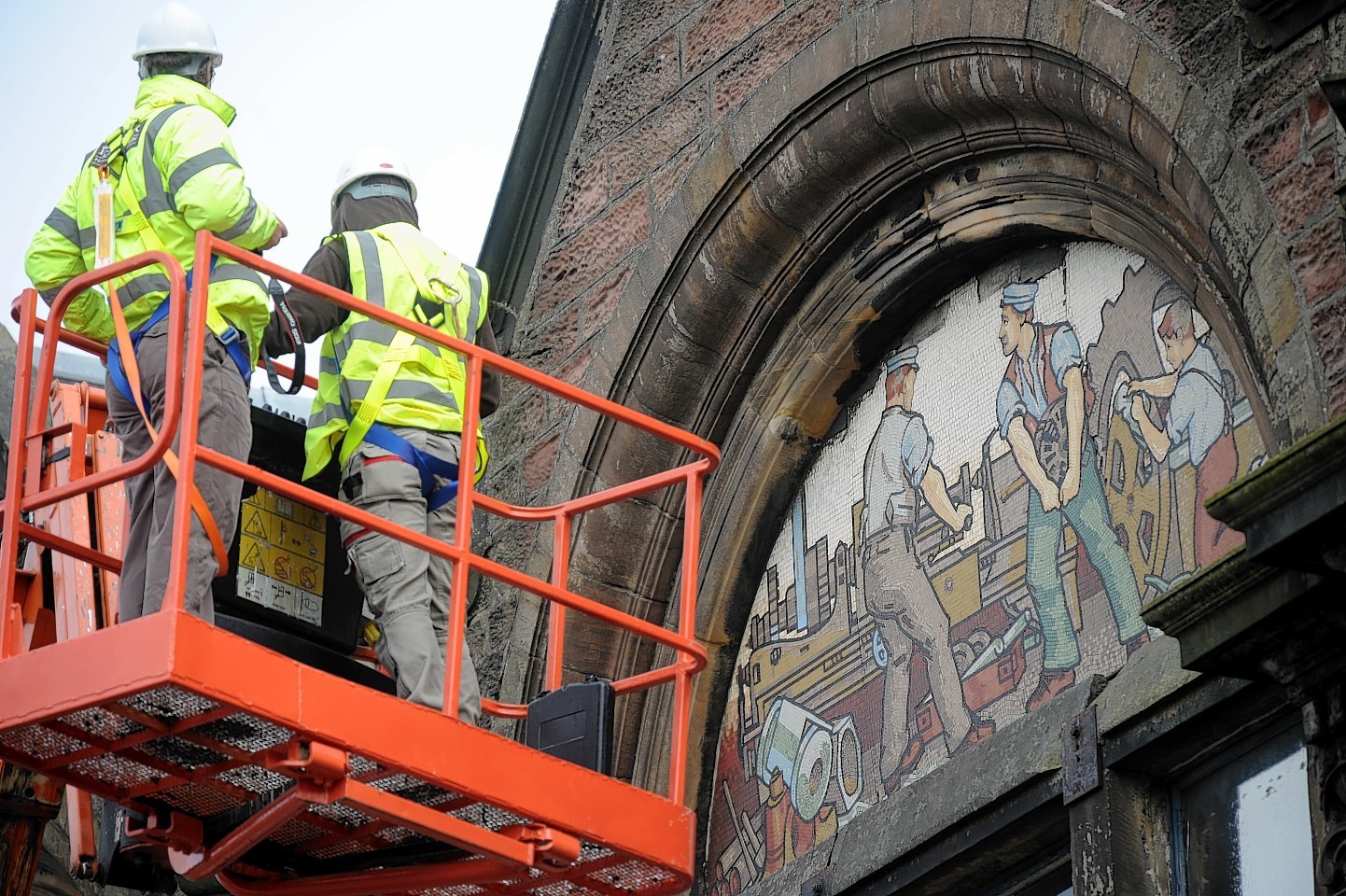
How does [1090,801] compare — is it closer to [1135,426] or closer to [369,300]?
[1135,426]

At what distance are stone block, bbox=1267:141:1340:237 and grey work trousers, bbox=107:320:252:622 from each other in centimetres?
290

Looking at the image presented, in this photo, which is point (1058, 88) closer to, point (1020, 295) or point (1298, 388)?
point (1020, 295)

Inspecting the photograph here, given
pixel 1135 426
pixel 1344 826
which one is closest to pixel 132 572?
pixel 1135 426

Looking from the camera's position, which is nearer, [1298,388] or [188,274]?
[1298,388]

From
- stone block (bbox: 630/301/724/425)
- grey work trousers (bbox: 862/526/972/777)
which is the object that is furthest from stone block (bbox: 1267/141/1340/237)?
stone block (bbox: 630/301/724/425)

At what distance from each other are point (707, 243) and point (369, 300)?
1758 mm

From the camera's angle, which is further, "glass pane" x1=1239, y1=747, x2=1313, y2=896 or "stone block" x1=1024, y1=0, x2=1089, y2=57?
"stone block" x1=1024, y1=0, x2=1089, y2=57

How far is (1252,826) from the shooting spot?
6.00 m

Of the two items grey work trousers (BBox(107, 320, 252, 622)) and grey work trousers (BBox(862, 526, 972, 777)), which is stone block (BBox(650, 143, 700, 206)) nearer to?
grey work trousers (BBox(862, 526, 972, 777))

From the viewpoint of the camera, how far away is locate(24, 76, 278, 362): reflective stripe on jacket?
6.85 m

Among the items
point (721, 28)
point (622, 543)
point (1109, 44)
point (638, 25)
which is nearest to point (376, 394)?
point (622, 543)

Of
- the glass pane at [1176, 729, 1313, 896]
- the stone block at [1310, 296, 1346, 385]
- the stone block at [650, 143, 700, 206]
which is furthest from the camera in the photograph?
the stone block at [650, 143, 700, 206]

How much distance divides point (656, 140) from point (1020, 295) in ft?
6.74

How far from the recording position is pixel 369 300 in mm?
7301
